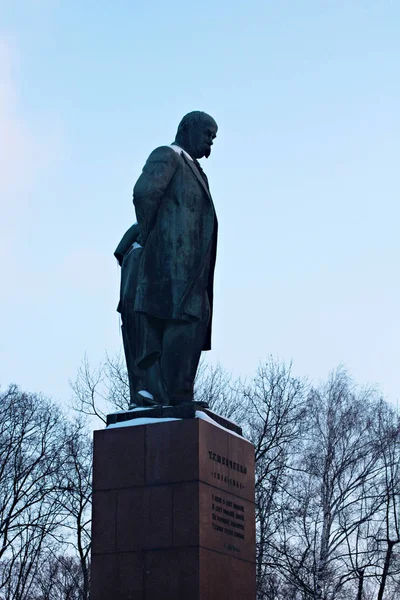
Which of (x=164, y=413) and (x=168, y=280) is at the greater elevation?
(x=168, y=280)

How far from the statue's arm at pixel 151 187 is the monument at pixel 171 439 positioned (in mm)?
10

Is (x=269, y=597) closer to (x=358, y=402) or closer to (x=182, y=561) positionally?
(x=358, y=402)

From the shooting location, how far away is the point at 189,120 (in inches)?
464

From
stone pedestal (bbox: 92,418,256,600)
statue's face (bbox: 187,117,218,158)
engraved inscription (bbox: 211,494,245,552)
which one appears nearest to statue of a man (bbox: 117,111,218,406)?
statue's face (bbox: 187,117,218,158)

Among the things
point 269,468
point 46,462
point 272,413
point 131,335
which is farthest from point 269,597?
point 131,335

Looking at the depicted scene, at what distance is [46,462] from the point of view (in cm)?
3009

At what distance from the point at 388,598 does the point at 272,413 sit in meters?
5.85

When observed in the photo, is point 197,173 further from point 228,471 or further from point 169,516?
point 169,516

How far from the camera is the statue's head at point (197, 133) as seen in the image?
11727mm

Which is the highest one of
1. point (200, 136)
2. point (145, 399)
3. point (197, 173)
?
point (200, 136)

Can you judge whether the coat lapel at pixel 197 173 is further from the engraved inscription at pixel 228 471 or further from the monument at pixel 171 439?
the engraved inscription at pixel 228 471

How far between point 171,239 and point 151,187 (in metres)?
0.56

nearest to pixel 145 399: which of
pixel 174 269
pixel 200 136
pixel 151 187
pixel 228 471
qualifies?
pixel 228 471

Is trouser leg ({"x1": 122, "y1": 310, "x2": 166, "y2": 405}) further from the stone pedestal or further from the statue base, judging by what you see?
the stone pedestal
